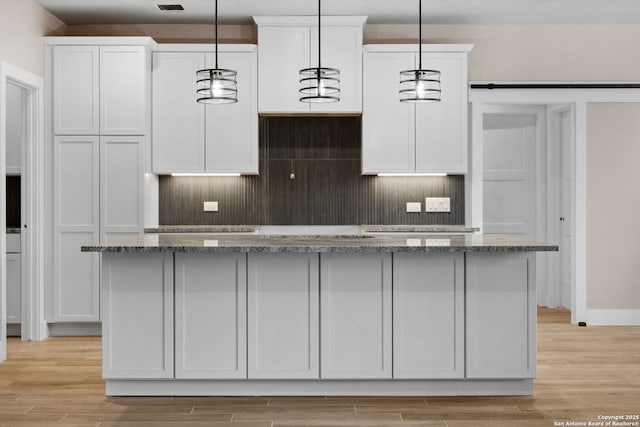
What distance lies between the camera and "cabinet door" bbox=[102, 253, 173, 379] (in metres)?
3.89

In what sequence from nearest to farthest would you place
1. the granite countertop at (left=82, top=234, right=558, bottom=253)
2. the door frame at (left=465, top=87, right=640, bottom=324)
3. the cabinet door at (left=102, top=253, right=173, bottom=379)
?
the granite countertop at (left=82, top=234, right=558, bottom=253), the cabinet door at (left=102, top=253, right=173, bottom=379), the door frame at (left=465, top=87, right=640, bottom=324)

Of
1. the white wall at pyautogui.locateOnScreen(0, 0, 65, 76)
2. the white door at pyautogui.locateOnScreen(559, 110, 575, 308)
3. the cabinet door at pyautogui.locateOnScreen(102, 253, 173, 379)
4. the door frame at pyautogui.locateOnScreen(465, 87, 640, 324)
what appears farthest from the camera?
the white door at pyautogui.locateOnScreen(559, 110, 575, 308)

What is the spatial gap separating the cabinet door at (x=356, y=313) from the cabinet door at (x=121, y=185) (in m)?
2.61

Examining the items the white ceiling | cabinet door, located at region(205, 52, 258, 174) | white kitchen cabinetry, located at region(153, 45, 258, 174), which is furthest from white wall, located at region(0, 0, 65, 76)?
cabinet door, located at region(205, 52, 258, 174)

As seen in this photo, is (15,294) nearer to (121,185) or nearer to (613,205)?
(121,185)

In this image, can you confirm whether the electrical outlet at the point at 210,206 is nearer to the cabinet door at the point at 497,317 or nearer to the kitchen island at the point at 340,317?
the kitchen island at the point at 340,317

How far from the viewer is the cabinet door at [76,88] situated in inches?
231

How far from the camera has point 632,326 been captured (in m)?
6.35

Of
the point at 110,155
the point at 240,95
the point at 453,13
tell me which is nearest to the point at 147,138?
the point at 110,155

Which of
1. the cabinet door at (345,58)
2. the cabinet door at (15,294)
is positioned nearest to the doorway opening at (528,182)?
the cabinet door at (345,58)

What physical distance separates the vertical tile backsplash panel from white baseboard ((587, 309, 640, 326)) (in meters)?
1.58

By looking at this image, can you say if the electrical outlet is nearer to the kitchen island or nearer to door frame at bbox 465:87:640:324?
door frame at bbox 465:87:640:324

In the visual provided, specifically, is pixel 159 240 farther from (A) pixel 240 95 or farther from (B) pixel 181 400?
(A) pixel 240 95

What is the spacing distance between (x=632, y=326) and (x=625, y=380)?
2228 mm
